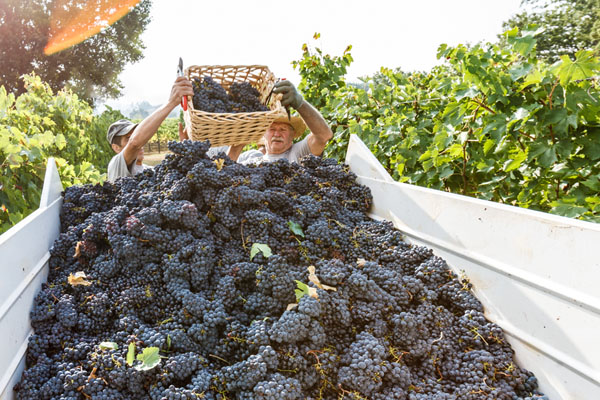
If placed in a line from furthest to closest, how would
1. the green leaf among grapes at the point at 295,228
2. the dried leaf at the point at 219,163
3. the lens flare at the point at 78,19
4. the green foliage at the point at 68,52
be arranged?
the lens flare at the point at 78,19 < the green foliage at the point at 68,52 < the dried leaf at the point at 219,163 < the green leaf among grapes at the point at 295,228

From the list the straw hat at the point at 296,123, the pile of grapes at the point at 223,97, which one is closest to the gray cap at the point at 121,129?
the pile of grapes at the point at 223,97

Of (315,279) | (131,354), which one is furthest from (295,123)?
(131,354)

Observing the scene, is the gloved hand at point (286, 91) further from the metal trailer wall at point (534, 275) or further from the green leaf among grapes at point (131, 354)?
the green leaf among grapes at point (131, 354)

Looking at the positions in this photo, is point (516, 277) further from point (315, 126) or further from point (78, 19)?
point (78, 19)

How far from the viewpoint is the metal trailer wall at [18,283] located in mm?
1249

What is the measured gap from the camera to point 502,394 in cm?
132

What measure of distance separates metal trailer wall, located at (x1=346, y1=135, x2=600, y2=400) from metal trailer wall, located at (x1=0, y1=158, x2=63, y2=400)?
1892 mm

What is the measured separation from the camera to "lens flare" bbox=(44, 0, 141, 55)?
23578 millimetres

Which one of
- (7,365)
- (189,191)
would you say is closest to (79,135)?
(189,191)

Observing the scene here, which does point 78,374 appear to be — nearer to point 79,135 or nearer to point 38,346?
point 38,346

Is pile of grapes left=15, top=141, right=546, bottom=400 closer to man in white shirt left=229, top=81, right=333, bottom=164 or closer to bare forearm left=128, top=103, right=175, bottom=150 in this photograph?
bare forearm left=128, top=103, right=175, bottom=150

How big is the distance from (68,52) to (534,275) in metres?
30.1

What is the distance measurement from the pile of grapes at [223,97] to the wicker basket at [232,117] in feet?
0.38

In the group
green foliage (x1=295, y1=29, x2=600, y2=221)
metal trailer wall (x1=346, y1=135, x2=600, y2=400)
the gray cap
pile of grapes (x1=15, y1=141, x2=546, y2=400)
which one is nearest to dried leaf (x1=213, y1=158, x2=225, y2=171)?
pile of grapes (x1=15, y1=141, x2=546, y2=400)
